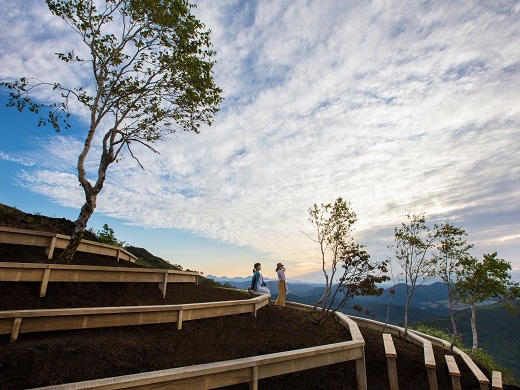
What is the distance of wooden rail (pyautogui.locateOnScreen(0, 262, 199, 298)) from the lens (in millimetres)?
6512

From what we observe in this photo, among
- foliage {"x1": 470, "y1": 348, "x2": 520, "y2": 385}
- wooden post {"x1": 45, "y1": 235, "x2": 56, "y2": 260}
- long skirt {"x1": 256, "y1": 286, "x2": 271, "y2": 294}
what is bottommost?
foliage {"x1": 470, "y1": 348, "x2": 520, "y2": 385}

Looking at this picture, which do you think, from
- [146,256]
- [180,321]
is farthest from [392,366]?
[146,256]

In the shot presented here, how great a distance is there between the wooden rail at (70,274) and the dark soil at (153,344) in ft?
0.98

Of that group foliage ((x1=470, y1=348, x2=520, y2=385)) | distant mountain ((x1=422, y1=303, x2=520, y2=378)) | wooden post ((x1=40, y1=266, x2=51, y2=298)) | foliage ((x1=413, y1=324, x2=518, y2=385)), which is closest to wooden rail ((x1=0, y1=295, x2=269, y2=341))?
wooden post ((x1=40, y1=266, x2=51, y2=298))

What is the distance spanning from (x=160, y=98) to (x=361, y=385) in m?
11.8

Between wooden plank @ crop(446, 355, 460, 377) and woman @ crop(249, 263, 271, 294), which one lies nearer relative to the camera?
wooden plank @ crop(446, 355, 460, 377)

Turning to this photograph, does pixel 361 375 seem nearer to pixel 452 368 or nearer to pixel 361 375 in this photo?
pixel 361 375

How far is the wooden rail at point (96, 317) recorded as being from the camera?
208 inches

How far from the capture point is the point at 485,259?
66.7 ft

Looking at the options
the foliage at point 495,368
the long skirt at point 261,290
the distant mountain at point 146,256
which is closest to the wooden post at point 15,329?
the long skirt at point 261,290

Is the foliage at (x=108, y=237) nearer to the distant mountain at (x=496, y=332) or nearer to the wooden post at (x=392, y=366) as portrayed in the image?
the wooden post at (x=392, y=366)

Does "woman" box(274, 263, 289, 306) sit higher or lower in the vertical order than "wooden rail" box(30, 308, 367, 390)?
higher

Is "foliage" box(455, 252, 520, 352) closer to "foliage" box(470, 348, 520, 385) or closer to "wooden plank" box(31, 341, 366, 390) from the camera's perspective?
"foliage" box(470, 348, 520, 385)

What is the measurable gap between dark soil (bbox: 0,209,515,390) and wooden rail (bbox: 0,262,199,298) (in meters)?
0.30
